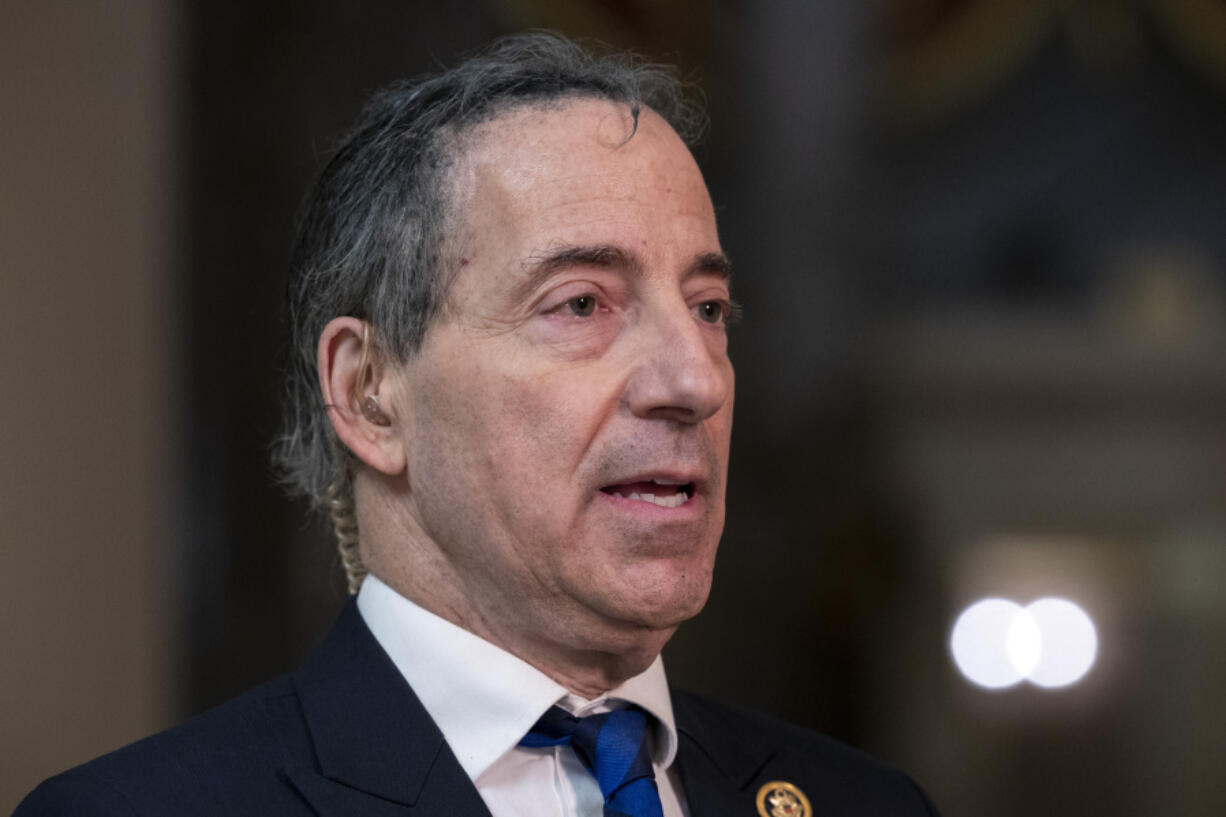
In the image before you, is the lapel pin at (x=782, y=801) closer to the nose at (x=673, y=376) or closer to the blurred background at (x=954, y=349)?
the nose at (x=673, y=376)

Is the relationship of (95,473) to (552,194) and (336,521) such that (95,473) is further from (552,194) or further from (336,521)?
(552,194)

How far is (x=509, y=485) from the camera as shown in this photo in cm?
179

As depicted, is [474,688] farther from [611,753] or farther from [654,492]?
[654,492]

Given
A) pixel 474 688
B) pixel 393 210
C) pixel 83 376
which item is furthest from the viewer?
pixel 83 376

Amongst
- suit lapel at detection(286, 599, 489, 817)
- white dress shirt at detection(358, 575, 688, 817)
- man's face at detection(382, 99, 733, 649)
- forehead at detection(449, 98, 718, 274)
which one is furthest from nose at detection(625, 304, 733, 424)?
suit lapel at detection(286, 599, 489, 817)

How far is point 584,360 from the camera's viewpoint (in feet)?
5.94

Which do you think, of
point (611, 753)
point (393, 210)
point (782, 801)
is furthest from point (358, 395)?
point (782, 801)

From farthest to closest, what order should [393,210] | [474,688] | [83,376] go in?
[83,376] < [393,210] < [474,688]

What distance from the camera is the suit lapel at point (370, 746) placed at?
170 cm

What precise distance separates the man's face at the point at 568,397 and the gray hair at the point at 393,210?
0.15ft

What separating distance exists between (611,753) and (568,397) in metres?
0.46

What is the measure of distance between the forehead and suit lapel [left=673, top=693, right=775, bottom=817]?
2.28 feet

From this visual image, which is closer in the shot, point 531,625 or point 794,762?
point 531,625

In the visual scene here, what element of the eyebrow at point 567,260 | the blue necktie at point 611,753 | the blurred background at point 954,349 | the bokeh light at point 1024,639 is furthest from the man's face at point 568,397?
the bokeh light at point 1024,639
